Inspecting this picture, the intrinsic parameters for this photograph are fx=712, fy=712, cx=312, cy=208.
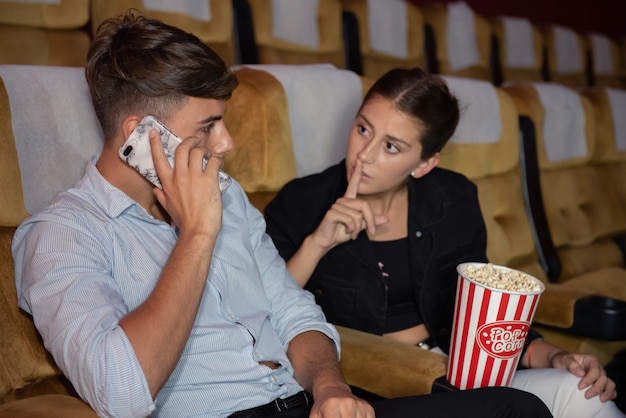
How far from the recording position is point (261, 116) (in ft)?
5.21

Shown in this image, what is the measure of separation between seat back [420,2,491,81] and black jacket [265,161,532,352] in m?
A: 1.69

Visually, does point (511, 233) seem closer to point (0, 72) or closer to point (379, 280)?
point (379, 280)

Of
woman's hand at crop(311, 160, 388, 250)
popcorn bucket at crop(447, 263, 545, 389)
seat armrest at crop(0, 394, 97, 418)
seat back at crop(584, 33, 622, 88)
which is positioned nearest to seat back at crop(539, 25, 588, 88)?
seat back at crop(584, 33, 622, 88)

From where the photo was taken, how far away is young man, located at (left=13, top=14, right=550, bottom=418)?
37.5 inches

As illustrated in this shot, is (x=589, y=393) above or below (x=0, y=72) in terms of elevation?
below

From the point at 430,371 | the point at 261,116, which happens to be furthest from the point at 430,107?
the point at 430,371

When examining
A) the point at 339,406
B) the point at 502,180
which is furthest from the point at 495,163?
the point at 339,406

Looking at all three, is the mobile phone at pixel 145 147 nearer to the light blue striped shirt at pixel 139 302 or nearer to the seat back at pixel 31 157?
the light blue striped shirt at pixel 139 302

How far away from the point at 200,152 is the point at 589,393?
890mm

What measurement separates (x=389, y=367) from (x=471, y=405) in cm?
20

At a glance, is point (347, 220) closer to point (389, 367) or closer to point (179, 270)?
point (389, 367)

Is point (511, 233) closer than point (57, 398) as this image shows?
No

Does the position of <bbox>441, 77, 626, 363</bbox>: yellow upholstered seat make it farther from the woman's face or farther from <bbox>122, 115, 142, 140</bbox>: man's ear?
<bbox>122, 115, 142, 140</bbox>: man's ear

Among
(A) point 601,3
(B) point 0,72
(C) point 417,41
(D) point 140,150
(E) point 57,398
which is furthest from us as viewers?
(A) point 601,3
